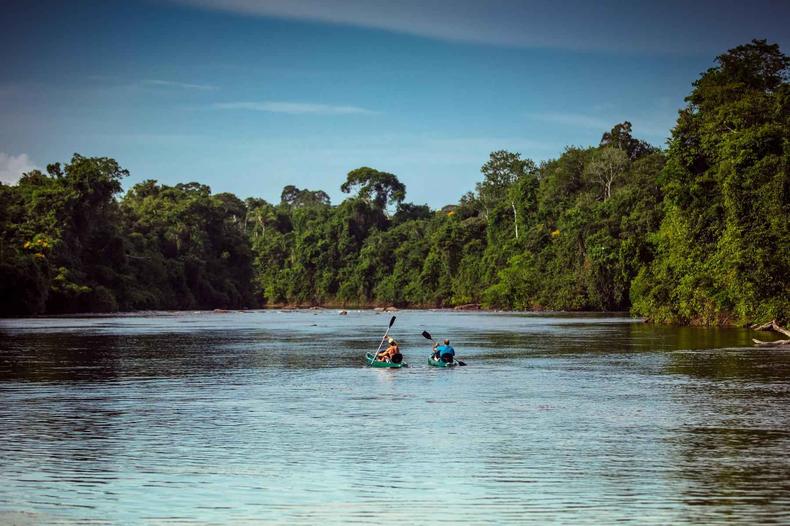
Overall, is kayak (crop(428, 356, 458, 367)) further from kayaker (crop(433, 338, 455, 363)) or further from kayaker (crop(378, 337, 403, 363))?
kayaker (crop(378, 337, 403, 363))

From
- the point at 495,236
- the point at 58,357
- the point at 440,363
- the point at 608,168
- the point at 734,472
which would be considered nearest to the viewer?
the point at 734,472

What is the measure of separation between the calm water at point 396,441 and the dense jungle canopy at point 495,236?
796 inches

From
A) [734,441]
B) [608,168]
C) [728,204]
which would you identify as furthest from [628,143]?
[734,441]

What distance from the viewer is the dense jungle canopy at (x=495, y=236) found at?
54359 mm

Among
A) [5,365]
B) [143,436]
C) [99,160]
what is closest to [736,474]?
[143,436]

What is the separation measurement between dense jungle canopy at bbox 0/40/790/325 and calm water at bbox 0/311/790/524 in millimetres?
20210

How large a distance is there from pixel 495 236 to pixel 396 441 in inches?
4420

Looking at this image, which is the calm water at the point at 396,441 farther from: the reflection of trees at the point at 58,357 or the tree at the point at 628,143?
the tree at the point at 628,143

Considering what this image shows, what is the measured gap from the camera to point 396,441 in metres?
18.3

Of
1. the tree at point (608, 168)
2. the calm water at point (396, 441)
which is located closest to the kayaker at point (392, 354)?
the calm water at point (396, 441)

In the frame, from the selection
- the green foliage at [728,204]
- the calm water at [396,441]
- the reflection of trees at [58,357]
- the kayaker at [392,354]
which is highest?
the green foliage at [728,204]

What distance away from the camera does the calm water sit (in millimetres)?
12891

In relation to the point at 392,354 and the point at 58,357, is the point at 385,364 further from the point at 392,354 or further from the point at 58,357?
the point at 58,357

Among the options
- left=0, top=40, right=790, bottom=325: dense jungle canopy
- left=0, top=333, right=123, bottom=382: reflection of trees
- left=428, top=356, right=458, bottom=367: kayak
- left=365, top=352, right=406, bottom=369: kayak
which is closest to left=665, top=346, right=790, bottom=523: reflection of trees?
left=428, top=356, right=458, bottom=367: kayak
